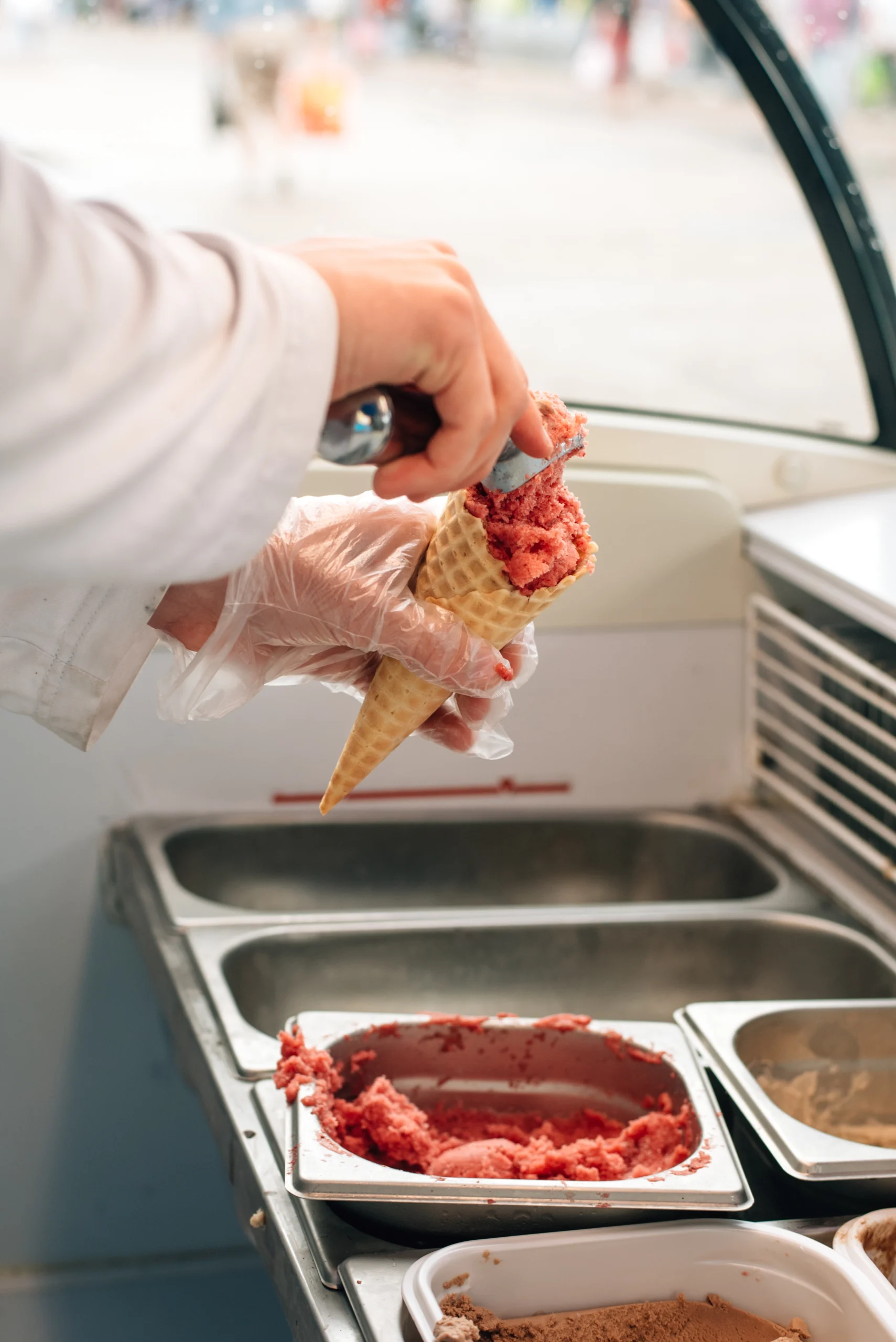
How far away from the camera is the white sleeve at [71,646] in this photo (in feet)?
4.13

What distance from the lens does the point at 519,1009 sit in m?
2.09

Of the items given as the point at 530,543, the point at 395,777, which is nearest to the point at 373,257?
the point at 530,543

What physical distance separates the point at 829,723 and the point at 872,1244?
114 cm

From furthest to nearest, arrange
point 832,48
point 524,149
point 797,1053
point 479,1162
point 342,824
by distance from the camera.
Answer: point 524,149, point 832,48, point 342,824, point 797,1053, point 479,1162

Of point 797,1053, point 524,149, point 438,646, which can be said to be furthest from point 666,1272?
point 524,149

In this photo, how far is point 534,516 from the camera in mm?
1188

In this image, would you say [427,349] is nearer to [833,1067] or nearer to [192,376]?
[192,376]

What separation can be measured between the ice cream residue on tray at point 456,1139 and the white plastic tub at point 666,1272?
0.33 ft

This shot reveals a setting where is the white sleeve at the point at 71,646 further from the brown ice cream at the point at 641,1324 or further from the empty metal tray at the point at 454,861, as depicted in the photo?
the empty metal tray at the point at 454,861

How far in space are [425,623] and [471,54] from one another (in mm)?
1836

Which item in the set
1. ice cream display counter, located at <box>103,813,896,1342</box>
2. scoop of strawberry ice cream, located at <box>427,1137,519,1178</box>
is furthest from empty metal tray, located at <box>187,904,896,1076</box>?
scoop of strawberry ice cream, located at <box>427,1137,519,1178</box>

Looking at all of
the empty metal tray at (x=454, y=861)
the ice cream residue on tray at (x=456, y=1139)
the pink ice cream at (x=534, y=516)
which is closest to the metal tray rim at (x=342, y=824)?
the empty metal tray at (x=454, y=861)

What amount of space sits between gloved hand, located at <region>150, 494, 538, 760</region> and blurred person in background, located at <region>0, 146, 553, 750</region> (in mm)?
267

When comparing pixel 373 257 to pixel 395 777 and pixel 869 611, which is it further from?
pixel 395 777
